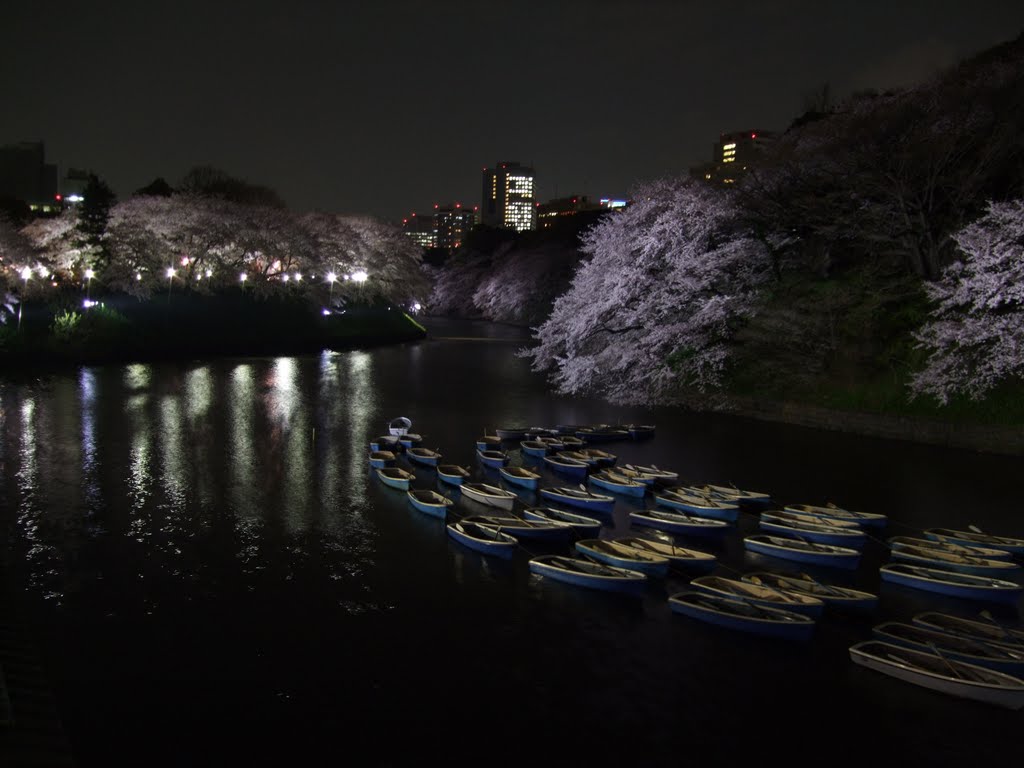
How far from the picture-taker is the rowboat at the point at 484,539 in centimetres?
1199

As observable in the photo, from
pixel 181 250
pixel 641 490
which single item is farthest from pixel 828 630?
pixel 181 250

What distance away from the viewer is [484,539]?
12125mm

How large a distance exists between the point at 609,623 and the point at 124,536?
8.36 metres

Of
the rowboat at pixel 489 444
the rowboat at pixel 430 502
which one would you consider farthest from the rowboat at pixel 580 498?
the rowboat at pixel 489 444

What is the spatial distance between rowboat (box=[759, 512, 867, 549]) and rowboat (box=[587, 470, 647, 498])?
2902 millimetres

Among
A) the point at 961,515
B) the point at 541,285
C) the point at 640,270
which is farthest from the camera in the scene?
the point at 541,285

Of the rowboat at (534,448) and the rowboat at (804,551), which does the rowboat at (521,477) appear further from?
the rowboat at (804,551)

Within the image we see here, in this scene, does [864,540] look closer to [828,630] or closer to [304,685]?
[828,630]

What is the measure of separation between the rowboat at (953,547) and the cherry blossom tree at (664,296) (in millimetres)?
12672

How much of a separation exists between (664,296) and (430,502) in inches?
556

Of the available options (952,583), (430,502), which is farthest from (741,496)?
(430,502)

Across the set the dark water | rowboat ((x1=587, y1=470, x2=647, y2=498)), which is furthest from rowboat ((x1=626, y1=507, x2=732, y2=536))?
rowboat ((x1=587, y1=470, x2=647, y2=498))

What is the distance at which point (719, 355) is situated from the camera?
24.5 meters

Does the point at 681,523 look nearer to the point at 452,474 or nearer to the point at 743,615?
the point at 743,615
